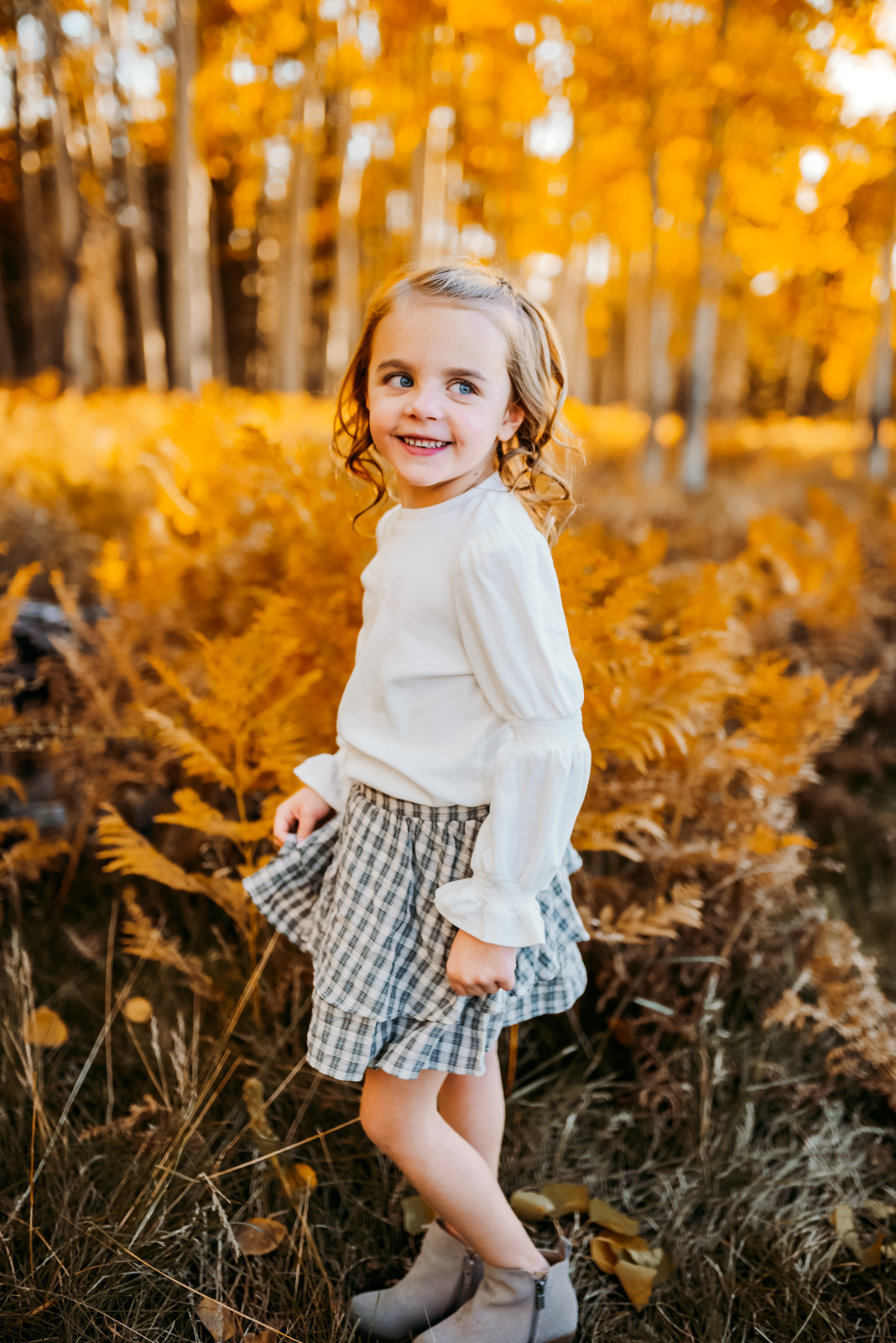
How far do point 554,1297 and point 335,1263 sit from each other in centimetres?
43

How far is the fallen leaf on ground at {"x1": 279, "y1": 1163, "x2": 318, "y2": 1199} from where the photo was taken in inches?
64.6

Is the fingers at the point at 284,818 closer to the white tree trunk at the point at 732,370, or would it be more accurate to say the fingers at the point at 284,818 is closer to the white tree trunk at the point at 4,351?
the white tree trunk at the point at 4,351

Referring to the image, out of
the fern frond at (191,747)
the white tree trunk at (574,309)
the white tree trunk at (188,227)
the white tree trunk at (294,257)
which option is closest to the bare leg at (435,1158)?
the fern frond at (191,747)

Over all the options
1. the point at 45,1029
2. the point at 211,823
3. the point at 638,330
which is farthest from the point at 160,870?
the point at 638,330

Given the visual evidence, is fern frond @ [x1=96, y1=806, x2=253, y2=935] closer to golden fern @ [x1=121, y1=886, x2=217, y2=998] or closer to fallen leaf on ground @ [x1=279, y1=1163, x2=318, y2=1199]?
golden fern @ [x1=121, y1=886, x2=217, y2=998]

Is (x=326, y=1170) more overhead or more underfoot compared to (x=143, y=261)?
more underfoot

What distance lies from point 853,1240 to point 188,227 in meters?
11.8

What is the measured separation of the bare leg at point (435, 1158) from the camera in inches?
54.0

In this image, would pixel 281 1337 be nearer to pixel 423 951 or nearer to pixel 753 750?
pixel 423 951

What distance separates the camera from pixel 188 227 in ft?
34.7

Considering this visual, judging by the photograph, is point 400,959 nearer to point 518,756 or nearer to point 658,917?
point 518,756

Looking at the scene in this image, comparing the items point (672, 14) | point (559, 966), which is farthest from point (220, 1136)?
point (672, 14)

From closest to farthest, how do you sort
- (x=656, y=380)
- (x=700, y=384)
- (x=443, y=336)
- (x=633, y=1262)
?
(x=443, y=336)
(x=633, y=1262)
(x=700, y=384)
(x=656, y=380)

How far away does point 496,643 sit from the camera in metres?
1.21
